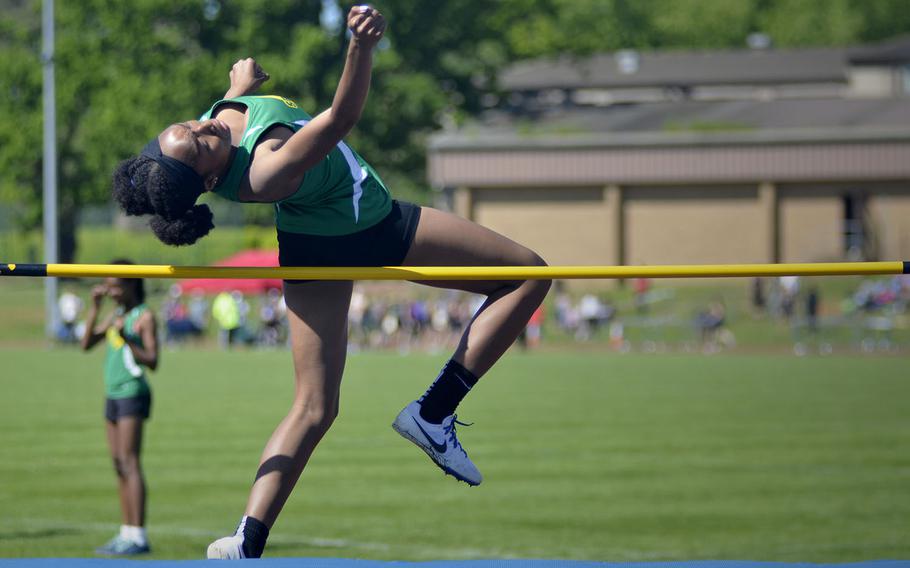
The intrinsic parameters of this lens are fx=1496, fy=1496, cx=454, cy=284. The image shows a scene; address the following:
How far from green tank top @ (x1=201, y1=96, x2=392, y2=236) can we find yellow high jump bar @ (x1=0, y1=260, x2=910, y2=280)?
0.65 ft

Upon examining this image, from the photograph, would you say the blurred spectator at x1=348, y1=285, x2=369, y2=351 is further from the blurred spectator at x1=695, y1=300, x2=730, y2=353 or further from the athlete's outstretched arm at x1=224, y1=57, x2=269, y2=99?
the athlete's outstretched arm at x1=224, y1=57, x2=269, y2=99

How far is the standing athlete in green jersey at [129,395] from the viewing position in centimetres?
929

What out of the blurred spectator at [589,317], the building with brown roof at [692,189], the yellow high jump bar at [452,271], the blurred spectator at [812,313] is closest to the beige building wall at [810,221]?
the building with brown roof at [692,189]

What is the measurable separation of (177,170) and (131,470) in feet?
16.1

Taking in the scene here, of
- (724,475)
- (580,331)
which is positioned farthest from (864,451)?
(580,331)

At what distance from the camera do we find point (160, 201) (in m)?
4.80

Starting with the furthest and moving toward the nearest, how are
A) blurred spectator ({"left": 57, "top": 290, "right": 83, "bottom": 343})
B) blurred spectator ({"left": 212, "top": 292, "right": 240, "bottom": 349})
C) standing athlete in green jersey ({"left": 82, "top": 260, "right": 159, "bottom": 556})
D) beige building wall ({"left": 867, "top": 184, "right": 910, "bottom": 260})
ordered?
beige building wall ({"left": 867, "top": 184, "right": 910, "bottom": 260}), blurred spectator ({"left": 57, "top": 290, "right": 83, "bottom": 343}), blurred spectator ({"left": 212, "top": 292, "right": 240, "bottom": 349}), standing athlete in green jersey ({"left": 82, "top": 260, "right": 159, "bottom": 556})

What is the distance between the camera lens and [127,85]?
1994 inches

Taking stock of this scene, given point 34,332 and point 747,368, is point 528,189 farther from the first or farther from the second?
point 747,368

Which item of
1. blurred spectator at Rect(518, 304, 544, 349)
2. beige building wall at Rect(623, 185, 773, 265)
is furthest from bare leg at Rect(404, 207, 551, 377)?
beige building wall at Rect(623, 185, 773, 265)

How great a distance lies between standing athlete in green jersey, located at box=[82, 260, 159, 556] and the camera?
9.29m

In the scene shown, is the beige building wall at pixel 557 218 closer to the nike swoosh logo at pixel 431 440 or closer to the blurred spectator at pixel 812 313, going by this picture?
the blurred spectator at pixel 812 313

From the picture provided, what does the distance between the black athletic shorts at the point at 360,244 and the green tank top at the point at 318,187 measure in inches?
1.2

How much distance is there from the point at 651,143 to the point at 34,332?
767 inches
